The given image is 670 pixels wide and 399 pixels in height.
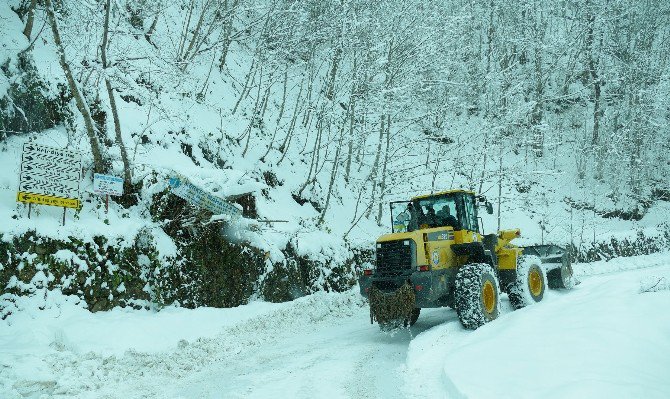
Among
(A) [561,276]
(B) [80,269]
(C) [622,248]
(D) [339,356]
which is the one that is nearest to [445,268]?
(D) [339,356]

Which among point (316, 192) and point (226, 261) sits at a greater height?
point (316, 192)

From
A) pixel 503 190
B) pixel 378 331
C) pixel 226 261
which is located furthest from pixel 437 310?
pixel 503 190

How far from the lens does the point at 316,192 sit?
707 inches

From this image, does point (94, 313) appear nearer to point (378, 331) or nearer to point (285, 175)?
point (378, 331)

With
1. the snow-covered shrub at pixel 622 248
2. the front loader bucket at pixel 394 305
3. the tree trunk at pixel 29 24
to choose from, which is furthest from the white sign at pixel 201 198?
the snow-covered shrub at pixel 622 248

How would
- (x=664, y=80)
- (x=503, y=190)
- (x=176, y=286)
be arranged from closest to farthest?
(x=176, y=286), (x=503, y=190), (x=664, y=80)

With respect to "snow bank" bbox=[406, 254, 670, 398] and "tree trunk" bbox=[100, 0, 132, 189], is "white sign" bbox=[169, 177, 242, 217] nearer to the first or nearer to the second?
"tree trunk" bbox=[100, 0, 132, 189]

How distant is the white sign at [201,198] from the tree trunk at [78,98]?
143cm

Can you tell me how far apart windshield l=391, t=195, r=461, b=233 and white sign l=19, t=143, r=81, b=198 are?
580 cm

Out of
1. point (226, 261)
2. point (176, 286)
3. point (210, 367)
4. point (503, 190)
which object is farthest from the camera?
point (503, 190)

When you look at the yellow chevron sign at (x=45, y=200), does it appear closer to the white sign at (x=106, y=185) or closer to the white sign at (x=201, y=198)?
the white sign at (x=106, y=185)

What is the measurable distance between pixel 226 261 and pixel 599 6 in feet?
109

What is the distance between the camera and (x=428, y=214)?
9422mm

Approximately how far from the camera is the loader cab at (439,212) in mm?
9234
